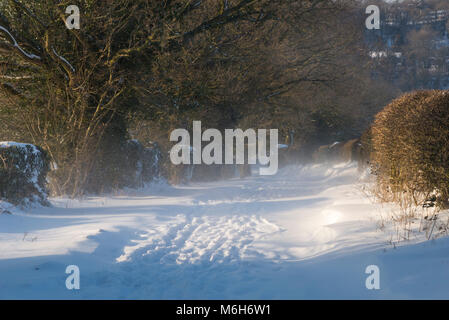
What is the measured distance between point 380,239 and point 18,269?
4.27 metres

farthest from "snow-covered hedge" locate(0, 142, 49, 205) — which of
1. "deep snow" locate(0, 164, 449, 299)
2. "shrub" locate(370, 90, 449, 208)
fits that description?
"shrub" locate(370, 90, 449, 208)

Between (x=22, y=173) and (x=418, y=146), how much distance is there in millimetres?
7311

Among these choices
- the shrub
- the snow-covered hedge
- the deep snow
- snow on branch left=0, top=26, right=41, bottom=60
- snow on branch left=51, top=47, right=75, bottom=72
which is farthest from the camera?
snow on branch left=51, top=47, right=75, bottom=72

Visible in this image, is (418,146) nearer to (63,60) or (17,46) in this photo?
(63,60)

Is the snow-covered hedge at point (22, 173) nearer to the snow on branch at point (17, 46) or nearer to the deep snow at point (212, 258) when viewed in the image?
the deep snow at point (212, 258)

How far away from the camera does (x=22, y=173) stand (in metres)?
6.80

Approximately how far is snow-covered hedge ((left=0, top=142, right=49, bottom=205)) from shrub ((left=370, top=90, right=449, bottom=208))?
7.11m

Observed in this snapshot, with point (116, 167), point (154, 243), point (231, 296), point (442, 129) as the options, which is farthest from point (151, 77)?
point (231, 296)

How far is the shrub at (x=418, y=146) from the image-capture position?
17.9 feet

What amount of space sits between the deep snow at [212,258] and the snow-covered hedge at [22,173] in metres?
0.46

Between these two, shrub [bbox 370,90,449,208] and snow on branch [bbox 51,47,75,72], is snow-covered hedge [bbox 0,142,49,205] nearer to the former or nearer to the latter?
snow on branch [bbox 51,47,75,72]

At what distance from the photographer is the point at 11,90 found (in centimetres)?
941

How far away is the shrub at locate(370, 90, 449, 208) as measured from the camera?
17.9ft

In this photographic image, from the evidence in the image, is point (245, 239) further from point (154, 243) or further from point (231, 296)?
point (231, 296)
